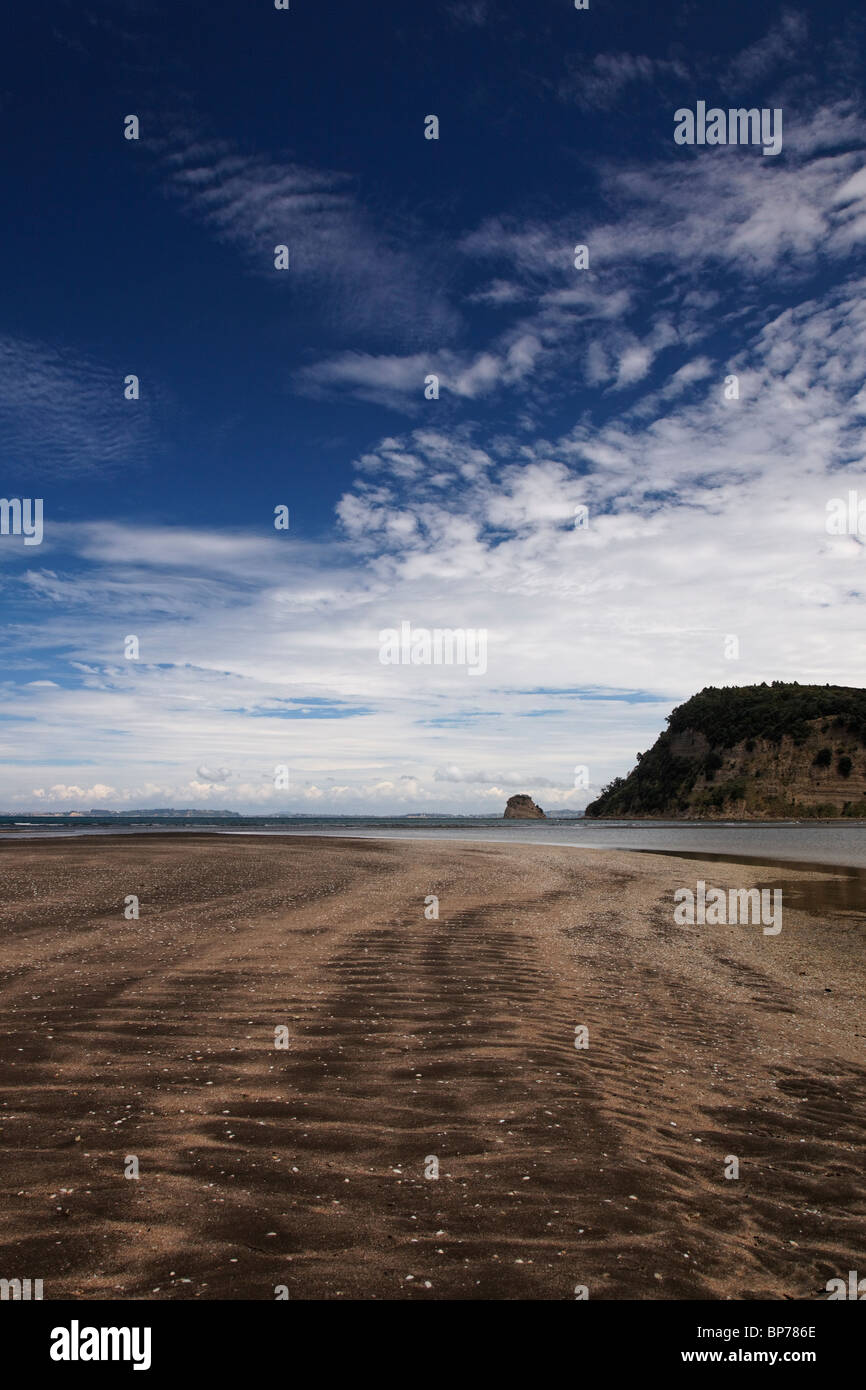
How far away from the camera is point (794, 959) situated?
53.2 feet

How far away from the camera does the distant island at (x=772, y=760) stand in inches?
6142

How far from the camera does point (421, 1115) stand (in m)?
7.46

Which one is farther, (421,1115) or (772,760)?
(772,760)

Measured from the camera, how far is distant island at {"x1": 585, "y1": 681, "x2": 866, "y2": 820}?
512 feet

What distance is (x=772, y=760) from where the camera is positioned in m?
169

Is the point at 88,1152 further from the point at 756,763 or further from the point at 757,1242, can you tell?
the point at 756,763

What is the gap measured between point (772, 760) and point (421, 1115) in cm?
18101

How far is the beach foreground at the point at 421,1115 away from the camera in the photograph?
5.14 metres

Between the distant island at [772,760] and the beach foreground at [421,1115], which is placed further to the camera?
the distant island at [772,760]

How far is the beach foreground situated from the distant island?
158 meters

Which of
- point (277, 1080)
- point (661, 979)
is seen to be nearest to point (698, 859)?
point (661, 979)

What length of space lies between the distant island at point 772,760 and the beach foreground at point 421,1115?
520 feet
